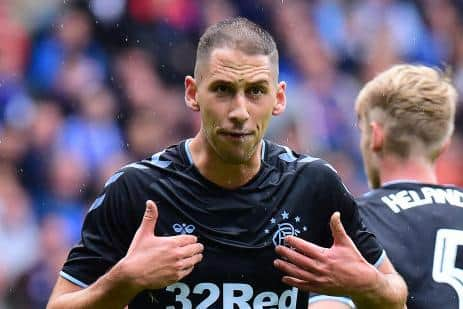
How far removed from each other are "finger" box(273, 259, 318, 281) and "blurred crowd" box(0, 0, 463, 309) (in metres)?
4.88

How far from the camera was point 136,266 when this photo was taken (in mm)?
3775

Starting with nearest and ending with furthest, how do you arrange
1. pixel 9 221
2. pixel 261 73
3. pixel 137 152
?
1. pixel 261 73
2. pixel 9 221
3. pixel 137 152

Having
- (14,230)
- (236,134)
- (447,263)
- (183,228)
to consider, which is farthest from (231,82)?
(14,230)

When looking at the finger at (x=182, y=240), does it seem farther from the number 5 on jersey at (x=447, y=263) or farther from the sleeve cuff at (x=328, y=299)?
the number 5 on jersey at (x=447, y=263)

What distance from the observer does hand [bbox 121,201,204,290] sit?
3.76m

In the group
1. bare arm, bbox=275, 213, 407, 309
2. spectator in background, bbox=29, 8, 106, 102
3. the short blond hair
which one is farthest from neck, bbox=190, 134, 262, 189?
spectator in background, bbox=29, 8, 106, 102

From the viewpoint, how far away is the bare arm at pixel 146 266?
12.3ft

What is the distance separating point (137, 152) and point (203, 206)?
515 cm

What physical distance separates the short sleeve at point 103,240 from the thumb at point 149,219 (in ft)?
0.88

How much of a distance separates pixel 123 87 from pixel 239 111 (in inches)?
222

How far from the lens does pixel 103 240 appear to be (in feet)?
13.6

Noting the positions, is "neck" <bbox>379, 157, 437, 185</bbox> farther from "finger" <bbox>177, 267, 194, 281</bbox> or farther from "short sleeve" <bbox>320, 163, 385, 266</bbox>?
"finger" <bbox>177, 267, 194, 281</bbox>

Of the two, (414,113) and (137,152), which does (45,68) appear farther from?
(414,113)

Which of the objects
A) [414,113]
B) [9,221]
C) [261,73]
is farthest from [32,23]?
[261,73]
